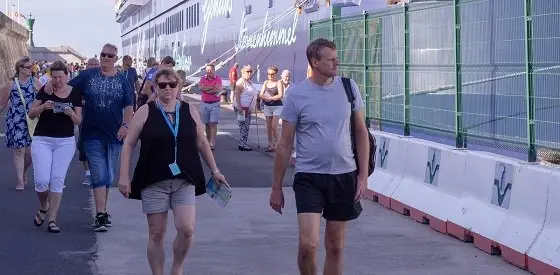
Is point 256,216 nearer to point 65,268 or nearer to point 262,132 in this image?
point 65,268

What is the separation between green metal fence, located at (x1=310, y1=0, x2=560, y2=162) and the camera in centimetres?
905

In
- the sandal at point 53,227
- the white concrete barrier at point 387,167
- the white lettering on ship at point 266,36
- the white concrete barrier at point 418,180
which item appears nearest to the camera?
the sandal at point 53,227

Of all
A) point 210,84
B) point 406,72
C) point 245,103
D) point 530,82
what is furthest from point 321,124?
point 245,103

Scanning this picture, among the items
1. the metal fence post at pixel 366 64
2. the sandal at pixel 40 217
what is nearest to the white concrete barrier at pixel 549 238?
the sandal at pixel 40 217

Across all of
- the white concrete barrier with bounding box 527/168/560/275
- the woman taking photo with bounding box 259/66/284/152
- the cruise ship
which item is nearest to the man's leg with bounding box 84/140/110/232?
the white concrete barrier with bounding box 527/168/560/275

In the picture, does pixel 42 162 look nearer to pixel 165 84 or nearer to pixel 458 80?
pixel 165 84

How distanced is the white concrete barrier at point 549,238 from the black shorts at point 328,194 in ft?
6.30

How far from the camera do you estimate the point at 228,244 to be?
981cm

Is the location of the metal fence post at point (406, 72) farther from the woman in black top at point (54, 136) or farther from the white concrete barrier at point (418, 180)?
the woman in black top at point (54, 136)

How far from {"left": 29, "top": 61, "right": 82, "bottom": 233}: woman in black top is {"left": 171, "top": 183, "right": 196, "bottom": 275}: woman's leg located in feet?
10.4

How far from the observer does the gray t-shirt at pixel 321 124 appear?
667 cm

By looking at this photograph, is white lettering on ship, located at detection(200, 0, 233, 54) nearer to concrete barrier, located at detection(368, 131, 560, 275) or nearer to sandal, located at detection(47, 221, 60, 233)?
concrete barrier, located at detection(368, 131, 560, 275)

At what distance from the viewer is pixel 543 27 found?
8953mm

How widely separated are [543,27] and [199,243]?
3530mm
